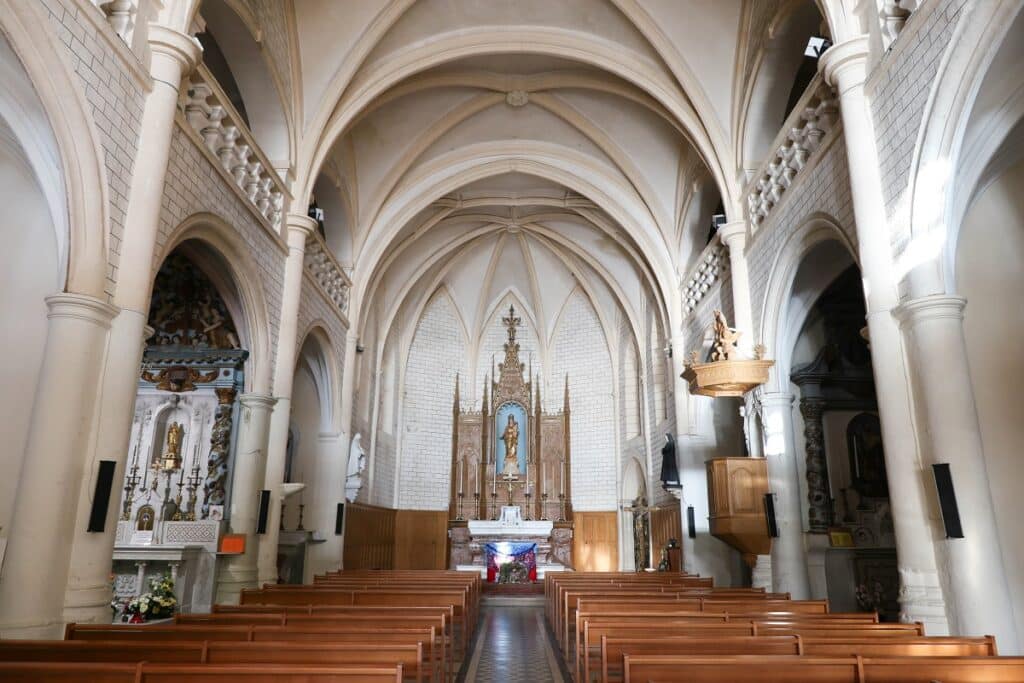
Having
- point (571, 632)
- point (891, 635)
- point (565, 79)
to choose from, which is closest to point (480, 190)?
point (565, 79)

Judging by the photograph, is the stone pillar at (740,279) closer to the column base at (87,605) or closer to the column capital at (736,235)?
the column capital at (736,235)

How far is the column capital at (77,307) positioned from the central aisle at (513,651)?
199 inches

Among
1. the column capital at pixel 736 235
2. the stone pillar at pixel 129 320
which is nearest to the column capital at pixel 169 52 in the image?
the stone pillar at pixel 129 320

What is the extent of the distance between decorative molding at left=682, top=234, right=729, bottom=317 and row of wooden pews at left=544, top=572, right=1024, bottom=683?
8.47 meters

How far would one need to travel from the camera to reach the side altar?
2228 cm

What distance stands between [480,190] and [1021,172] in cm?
1397

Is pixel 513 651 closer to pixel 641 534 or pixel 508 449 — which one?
pixel 641 534

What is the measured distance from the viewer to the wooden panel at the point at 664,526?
17.3 m

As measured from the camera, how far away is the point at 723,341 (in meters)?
10.9

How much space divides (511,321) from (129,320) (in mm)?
18258

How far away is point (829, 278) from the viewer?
1143 cm

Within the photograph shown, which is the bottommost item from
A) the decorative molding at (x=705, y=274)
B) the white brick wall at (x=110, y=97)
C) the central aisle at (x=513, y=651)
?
the central aisle at (x=513, y=651)

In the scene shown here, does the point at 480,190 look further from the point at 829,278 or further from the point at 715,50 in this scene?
the point at 829,278

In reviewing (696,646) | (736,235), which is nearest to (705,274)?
(736,235)
